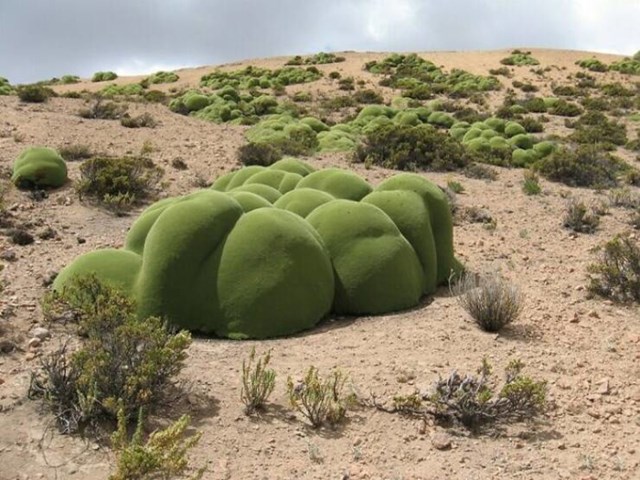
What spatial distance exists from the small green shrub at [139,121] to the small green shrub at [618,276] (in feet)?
39.3

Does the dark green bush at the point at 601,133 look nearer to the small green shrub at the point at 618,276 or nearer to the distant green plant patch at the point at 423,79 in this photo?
the distant green plant patch at the point at 423,79

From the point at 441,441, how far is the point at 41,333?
327 cm

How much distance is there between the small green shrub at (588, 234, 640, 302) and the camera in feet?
22.0

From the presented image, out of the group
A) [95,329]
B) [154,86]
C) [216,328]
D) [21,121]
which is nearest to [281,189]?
[216,328]

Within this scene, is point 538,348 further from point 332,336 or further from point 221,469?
→ point 221,469

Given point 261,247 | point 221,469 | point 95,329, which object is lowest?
point 221,469

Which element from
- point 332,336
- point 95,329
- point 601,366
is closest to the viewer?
point 95,329

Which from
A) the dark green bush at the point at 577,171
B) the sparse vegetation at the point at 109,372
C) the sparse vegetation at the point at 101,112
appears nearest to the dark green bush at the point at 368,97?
the sparse vegetation at the point at 101,112

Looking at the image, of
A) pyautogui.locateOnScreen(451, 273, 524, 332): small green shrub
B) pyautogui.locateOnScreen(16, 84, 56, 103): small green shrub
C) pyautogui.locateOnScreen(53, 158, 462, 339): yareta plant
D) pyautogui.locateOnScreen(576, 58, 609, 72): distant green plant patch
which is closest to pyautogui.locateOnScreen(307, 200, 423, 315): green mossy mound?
pyautogui.locateOnScreen(53, 158, 462, 339): yareta plant

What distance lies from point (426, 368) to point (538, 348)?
1079mm

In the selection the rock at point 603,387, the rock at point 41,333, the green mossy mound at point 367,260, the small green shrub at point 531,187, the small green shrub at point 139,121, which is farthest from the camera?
the small green shrub at point 139,121

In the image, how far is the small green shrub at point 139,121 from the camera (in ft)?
51.9

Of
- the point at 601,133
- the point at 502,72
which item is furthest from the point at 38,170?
the point at 502,72

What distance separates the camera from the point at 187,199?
6246mm
